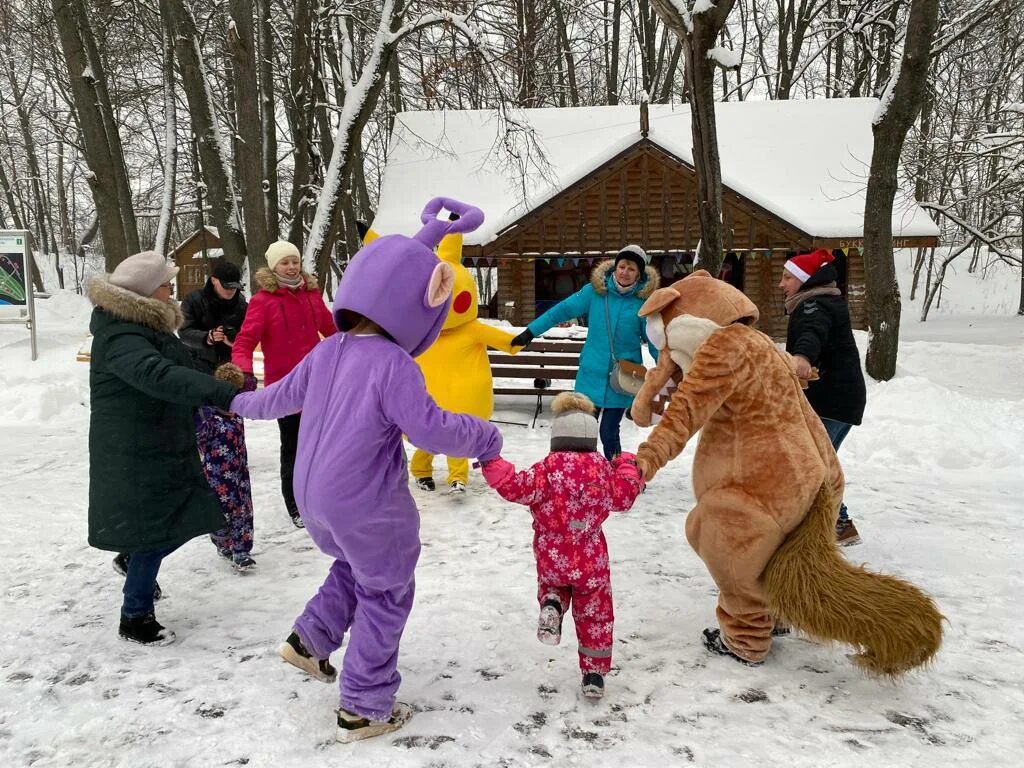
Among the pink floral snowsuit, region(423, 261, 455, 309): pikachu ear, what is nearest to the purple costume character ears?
region(423, 261, 455, 309): pikachu ear

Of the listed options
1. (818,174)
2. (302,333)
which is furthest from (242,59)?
(818,174)

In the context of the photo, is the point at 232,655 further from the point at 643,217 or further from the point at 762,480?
the point at 643,217

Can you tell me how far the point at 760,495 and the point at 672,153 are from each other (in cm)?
1433

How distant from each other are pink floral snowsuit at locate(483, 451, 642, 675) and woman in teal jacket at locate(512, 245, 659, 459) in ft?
8.77

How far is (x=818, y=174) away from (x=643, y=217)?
4420mm

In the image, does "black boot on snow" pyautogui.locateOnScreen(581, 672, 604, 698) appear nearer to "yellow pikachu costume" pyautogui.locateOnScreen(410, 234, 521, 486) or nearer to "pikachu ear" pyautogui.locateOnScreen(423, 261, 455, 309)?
"pikachu ear" pyautogui.locateOnScreen(423, 261, 455, 309)

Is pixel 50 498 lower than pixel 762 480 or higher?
lower

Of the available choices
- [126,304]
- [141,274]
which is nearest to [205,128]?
[141,274]

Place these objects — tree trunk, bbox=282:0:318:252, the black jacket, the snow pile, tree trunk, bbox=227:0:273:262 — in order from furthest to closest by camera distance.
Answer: the snow pile < tree trunk, bbox=282:0:318:252 < tree trunk, bbox=227:0:273:262 < the black jacket

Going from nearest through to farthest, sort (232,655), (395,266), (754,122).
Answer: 1. (395,266)
2. (232,655)
3. (754,122)

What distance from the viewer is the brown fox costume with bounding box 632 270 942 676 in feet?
9.09

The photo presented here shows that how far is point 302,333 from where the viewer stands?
4941 millimetres

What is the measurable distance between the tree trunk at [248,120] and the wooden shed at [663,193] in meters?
6.03

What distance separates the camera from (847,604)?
2.78 metres
